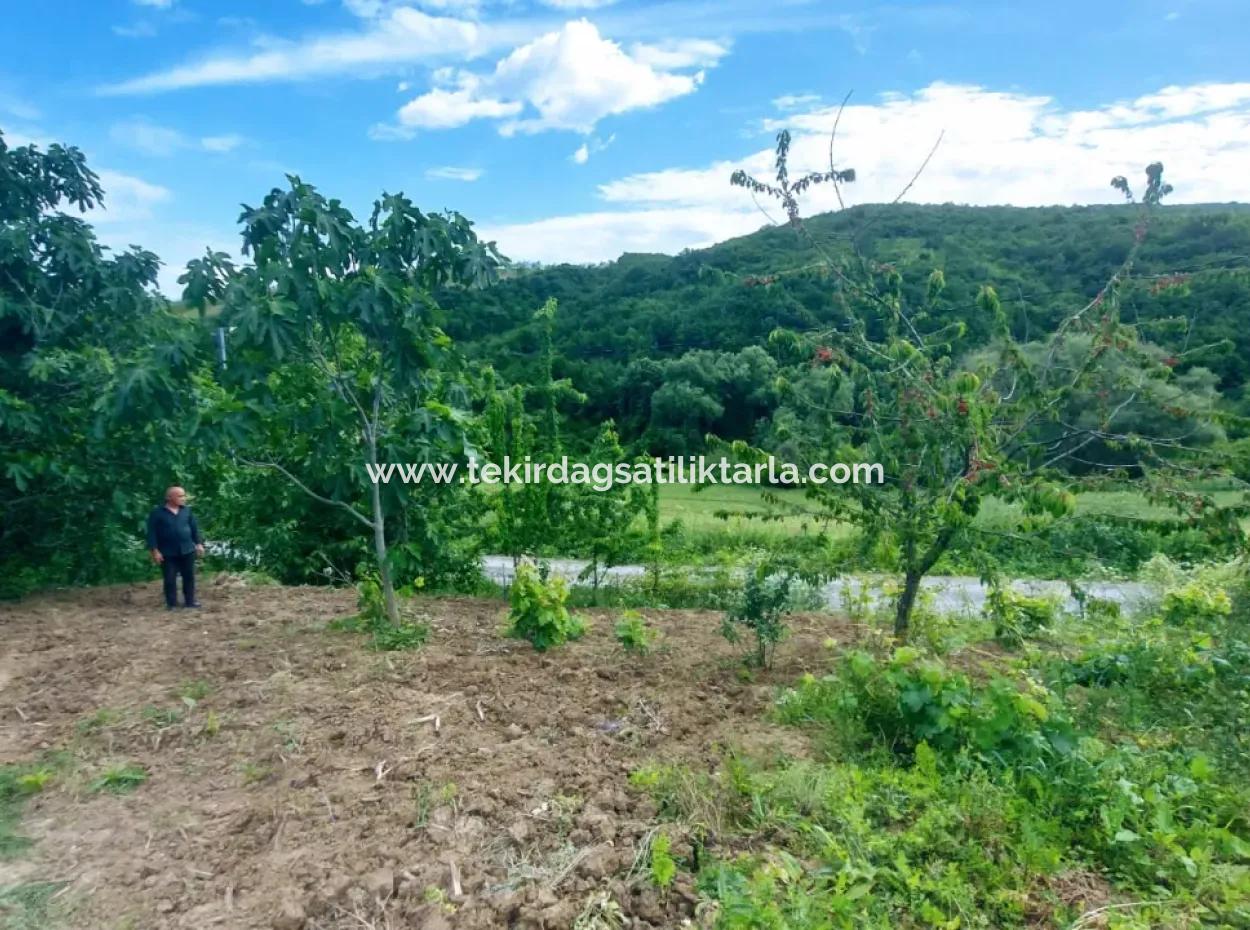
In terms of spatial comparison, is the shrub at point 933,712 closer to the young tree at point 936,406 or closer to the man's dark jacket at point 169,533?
the young tree at point 936,406

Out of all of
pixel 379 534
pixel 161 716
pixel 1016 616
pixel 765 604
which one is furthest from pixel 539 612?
pixel 1016 616

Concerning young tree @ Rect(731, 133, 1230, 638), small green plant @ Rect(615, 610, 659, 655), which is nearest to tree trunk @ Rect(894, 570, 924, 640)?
young tree @ Rect(731, 133, 1230, 638)

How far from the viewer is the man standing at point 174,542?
6516 millimetres

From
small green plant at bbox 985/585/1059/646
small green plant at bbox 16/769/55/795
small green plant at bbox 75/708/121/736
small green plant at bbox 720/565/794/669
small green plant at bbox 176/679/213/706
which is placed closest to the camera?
small green plant at bbox 16/769/55/795

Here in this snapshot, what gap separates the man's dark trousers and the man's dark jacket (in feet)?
0.17

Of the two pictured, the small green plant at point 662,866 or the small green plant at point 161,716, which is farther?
the small green plant at point 161,716

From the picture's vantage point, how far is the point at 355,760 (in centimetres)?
379

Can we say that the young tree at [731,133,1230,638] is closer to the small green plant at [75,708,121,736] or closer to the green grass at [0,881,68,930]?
the green grass at [0,881,68,930]

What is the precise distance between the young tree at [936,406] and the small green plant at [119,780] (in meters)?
3.56

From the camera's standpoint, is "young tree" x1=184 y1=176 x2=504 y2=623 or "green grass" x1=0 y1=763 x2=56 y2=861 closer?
"green grass" x1=0 y1=763 x2=56 y2=861

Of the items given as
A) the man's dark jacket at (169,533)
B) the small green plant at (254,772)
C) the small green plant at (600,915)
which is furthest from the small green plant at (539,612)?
the man's dark jacket at (169,533)

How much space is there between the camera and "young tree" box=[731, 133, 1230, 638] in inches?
170

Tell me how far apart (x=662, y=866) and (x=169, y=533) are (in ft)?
18.0

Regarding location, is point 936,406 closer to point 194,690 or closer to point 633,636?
point 633,636
